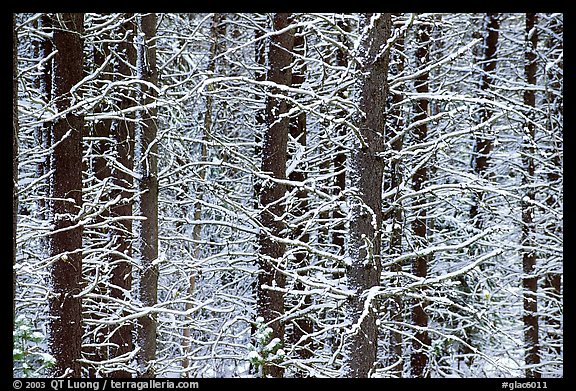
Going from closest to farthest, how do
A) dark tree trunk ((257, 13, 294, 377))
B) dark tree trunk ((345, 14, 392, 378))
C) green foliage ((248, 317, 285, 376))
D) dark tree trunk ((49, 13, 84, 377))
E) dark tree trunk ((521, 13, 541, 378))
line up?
dark tree trunk ((345, 14, 392, 378)), green foliage ((248, 317, 285, 376)), dark tree trunk ((49, 13, 84, 377)), dark tree trunk ((257, 13, 294, 377)), dark tree trunk ((521, 13, 541, 378))

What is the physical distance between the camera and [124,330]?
8953 millimetres

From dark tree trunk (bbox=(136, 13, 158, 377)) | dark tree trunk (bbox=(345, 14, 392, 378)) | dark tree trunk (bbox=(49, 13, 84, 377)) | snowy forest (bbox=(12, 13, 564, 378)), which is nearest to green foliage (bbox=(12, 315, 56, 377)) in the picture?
snowy forest (bbox=(12, 13, 564, 378))

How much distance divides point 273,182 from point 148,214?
180 centimetres

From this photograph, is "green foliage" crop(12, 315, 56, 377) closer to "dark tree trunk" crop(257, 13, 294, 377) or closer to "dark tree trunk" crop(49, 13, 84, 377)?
"dark tree trunk" crop(49, 13, 84, 377)

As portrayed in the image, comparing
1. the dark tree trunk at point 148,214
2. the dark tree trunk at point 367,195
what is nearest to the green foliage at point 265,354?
the dark tree trunk at point 367,195

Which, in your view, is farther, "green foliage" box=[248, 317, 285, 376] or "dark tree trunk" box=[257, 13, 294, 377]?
"dark tree trunk" box=[257, 13, 294, 377]

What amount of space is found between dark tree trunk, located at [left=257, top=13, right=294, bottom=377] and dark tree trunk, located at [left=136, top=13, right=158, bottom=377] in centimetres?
152

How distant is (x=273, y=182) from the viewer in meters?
6.62

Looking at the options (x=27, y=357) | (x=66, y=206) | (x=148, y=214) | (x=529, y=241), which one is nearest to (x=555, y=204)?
(x=529, y=241)

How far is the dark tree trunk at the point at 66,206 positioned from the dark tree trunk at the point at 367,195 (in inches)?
123

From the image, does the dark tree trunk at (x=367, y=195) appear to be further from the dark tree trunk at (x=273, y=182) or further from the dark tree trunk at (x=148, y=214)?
the dark tree trunk at (x=148, y=214)

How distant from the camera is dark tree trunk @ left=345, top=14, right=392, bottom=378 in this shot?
193 inches
